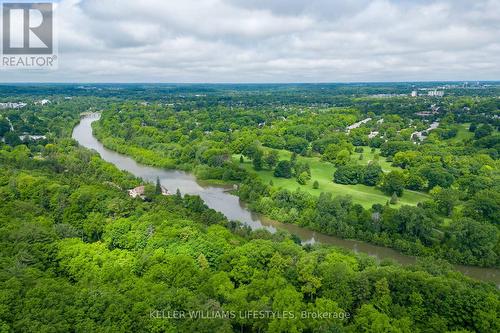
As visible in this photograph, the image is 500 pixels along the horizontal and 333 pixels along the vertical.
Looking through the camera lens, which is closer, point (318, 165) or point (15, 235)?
point (15, 235)

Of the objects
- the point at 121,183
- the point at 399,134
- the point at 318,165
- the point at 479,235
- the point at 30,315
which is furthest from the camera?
the point at 399,134

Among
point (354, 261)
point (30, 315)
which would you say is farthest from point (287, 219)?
point (30, 315)

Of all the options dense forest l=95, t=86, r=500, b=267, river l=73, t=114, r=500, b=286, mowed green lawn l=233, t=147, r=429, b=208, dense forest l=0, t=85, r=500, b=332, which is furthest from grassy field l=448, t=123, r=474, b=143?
river l=73, t=114, r=500, b=286

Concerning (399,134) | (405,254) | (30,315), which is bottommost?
(405,254)

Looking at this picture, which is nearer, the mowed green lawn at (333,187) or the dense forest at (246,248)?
the dense forest at (246,248)

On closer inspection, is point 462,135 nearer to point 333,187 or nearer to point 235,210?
point 333,187

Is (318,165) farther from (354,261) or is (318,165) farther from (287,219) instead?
(354,261)

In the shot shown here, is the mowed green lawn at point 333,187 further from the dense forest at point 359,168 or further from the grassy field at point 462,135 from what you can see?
the grassy field at point 462,135

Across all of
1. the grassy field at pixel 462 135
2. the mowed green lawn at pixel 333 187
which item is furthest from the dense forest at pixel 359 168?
the grassy field at pixel 462 135

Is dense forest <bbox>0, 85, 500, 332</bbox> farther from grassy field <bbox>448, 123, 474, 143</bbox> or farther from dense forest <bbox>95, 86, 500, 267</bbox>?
grassy field <bbox>448, 123, 474, 143</bbox>
